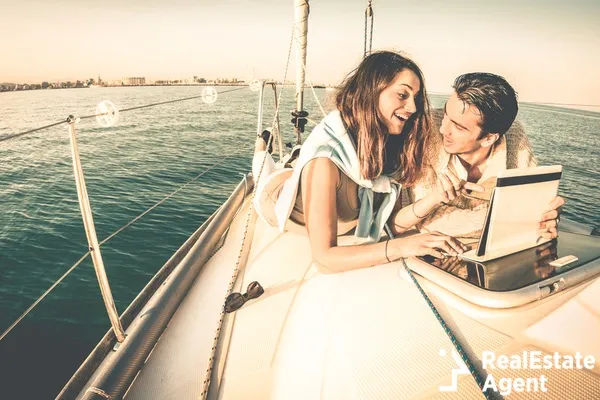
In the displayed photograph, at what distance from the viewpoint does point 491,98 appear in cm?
186

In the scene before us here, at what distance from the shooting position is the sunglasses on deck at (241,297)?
1.74 meters

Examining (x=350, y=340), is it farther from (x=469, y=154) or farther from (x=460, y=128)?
(x=469, y=154)

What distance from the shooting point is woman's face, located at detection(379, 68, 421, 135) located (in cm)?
176

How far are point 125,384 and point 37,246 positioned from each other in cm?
603

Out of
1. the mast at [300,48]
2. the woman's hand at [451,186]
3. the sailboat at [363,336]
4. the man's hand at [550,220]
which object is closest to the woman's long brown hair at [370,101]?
the woman's hand at [451,186]

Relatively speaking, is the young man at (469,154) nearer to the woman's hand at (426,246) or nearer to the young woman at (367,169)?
the young woman at (367,169)

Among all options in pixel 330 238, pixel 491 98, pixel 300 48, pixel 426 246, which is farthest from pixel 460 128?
pixel 300 48

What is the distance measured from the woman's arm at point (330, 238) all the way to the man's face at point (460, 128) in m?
0.86

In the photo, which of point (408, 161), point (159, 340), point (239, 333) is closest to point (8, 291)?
point (159, 340)

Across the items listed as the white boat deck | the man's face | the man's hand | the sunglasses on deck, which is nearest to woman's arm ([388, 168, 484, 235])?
the man's face

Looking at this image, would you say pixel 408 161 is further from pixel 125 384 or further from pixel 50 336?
pixel 50 336

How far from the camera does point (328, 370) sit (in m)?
1.16

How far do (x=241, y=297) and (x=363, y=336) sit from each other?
0.82 meters

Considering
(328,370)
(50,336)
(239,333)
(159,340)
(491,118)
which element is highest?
(491,118)
